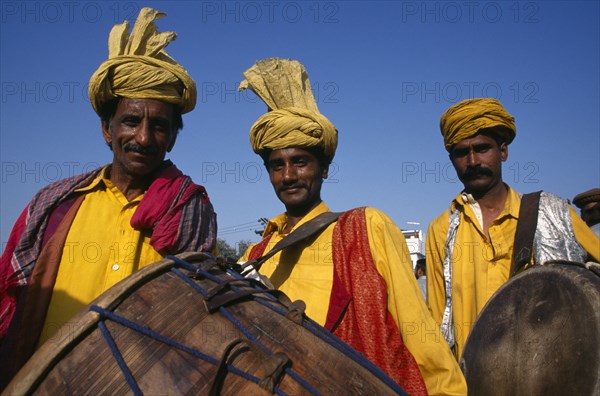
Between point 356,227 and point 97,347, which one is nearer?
point 97,347

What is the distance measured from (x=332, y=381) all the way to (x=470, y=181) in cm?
245

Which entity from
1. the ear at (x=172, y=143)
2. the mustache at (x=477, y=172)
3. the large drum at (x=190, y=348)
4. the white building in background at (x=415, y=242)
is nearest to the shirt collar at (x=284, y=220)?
the ear at (x=172, y=143)

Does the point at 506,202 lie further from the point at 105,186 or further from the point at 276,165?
the point at 105,186

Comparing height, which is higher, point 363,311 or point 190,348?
point 190,348

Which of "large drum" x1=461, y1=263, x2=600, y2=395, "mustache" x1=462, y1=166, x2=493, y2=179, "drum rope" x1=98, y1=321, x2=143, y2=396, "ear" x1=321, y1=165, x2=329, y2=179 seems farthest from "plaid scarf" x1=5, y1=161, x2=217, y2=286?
"mustache" x1=462, y1=166, x2=493, y2=179

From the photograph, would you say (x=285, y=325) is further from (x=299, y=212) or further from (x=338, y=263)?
(x=299, y=212)

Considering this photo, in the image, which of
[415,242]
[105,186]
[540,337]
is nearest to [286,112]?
[105,186]

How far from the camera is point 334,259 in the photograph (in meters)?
2.70

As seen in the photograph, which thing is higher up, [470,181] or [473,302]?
[470,181]

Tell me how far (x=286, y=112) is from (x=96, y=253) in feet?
4.20

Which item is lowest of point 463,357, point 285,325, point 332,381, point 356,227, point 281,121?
point 463,357

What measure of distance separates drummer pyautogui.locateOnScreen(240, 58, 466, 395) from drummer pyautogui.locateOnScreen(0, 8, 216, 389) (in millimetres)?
484

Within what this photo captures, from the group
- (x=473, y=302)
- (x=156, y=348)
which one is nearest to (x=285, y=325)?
(x=156, y=348)

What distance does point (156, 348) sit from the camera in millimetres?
1607
